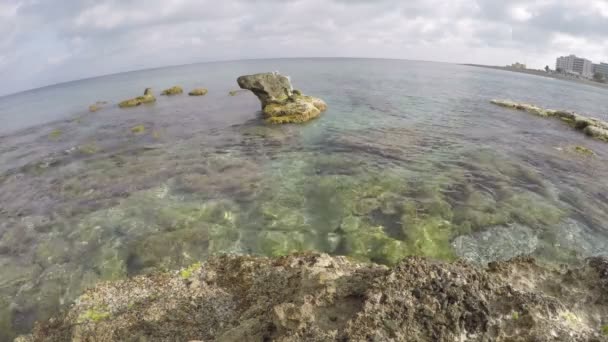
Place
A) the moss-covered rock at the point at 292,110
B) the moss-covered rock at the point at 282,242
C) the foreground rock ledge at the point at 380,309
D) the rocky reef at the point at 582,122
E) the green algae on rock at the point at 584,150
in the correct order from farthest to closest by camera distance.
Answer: the moss-covered rock at the point at 292,110, the rocky reef at the point at 582,122, the green algae on rock at the point at 584,150, the moss-covered rock at the point at 282,242, the foreground rock ledge at the point at 380,309

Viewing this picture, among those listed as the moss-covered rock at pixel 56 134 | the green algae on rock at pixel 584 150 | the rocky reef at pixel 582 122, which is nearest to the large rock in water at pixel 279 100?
the moss-covered rock at pixel 56 134

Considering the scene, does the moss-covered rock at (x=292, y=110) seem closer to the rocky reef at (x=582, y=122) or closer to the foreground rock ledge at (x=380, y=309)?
the foreground rock ledge at (x=380, y=309)

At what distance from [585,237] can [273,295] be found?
14.0 metres

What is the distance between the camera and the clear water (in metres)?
12.7

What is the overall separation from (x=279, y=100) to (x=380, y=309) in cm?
3530

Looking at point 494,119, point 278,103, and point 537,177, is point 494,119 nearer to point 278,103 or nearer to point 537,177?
point 537,177

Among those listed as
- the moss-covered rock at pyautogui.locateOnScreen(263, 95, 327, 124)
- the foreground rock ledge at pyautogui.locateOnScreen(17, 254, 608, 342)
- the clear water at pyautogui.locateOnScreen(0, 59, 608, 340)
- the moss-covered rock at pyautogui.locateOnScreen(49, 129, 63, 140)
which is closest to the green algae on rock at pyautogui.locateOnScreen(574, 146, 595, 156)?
the clear water at pyautogui.locateOnScreen(0, 59, 608, 340)

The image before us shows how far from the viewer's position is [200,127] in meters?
35.0

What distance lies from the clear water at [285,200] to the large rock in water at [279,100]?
13.0 feet

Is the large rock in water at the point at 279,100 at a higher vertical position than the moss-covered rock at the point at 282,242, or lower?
higher

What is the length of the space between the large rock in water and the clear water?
398 centimetres

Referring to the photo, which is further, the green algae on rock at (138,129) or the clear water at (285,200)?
the green algae on rock at (138,129)

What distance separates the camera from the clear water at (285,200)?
12.7 metres

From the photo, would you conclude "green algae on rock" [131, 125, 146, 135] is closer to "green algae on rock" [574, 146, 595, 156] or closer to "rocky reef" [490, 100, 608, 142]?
"green algae on rock" [574, 146, 595, 156]
